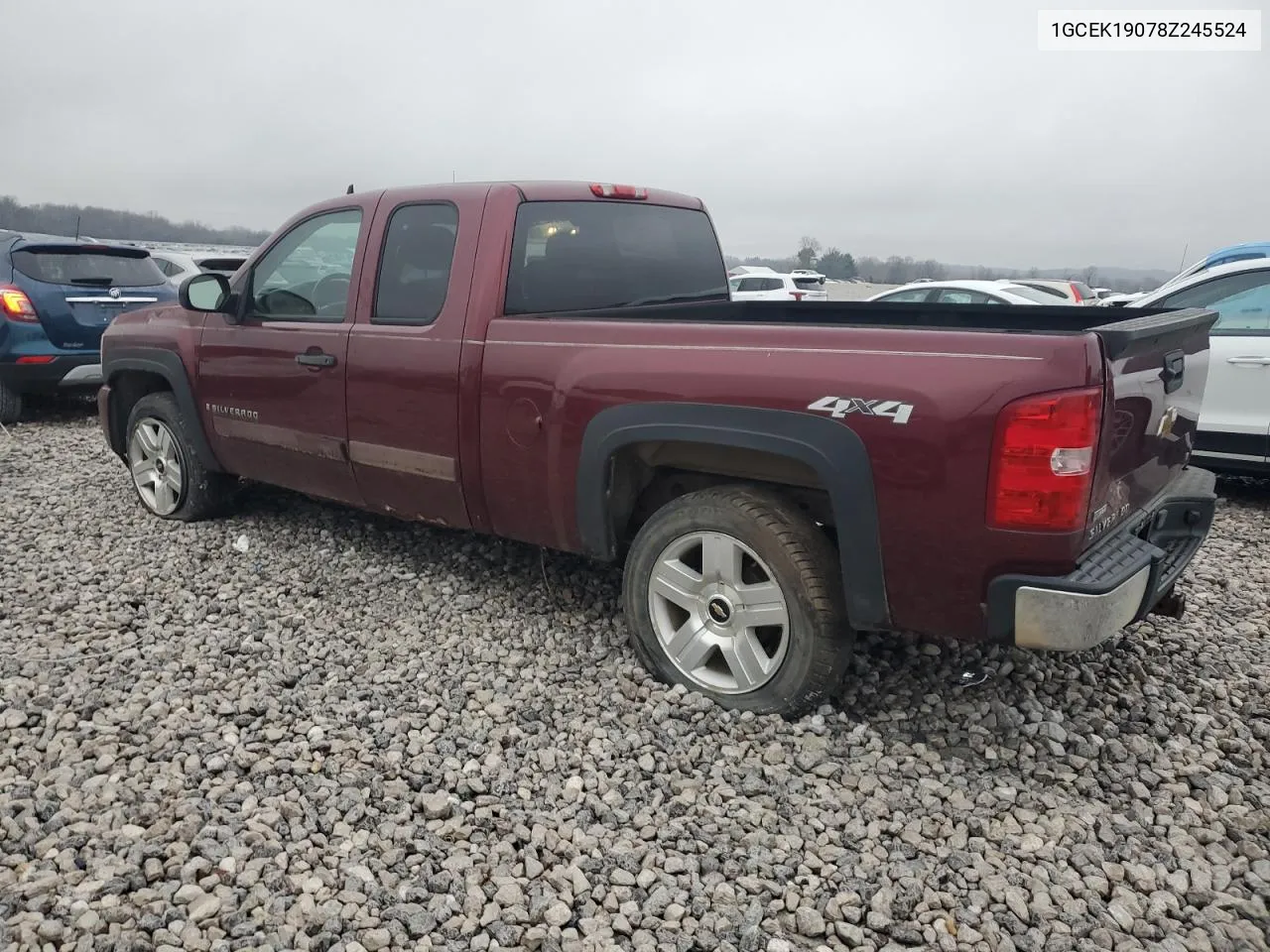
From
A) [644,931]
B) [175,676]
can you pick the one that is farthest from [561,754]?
[175,676]

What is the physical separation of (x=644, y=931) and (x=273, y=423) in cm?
322

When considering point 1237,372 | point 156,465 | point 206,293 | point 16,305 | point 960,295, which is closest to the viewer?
point 206,293

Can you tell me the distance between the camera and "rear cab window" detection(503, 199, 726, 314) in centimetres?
384

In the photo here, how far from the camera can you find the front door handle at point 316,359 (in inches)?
166

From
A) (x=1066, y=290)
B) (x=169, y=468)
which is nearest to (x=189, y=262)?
(x=169, y=468)

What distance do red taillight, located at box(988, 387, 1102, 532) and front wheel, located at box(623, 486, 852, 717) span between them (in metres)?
0.69

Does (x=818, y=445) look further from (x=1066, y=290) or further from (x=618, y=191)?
(x=1066, y=290)

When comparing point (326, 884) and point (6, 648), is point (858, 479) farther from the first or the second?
point (6, 648)

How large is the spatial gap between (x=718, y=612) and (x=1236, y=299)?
193 inches

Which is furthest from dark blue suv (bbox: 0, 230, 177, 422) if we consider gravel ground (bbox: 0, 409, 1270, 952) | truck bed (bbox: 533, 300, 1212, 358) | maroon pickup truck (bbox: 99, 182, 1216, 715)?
truck bed (bbox: 533, 300, 1212, 358)

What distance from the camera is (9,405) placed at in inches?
340

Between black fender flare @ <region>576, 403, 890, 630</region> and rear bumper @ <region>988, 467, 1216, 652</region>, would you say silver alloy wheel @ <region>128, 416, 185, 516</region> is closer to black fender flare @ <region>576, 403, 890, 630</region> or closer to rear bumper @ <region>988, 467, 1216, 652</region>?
black fender flare @ <region>576, 403, 890, 630</region>

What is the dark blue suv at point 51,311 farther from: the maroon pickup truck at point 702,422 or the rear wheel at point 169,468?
the maroon pickup truck at point 702,422

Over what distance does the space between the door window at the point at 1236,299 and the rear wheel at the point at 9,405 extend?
937 centimetres
